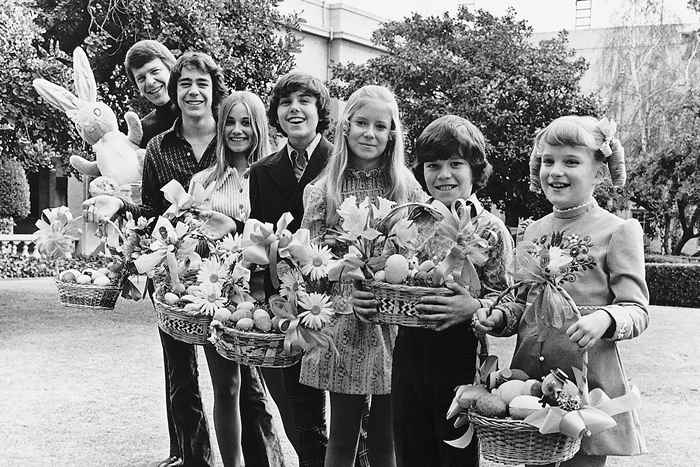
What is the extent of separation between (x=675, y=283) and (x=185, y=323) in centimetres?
1419

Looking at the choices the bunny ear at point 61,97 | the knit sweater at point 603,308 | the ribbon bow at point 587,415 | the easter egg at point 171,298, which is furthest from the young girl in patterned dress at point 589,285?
the bunny ear at point 61,97

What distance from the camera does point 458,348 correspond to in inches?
110

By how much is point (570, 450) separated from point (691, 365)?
268 inches

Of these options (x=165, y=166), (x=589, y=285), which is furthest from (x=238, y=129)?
(x=589, y=285)

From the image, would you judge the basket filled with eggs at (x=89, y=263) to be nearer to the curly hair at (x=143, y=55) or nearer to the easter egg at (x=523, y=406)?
the curly hair at (x=143, y=55)

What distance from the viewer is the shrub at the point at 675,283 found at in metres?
15.3

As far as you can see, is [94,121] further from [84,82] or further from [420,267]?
[420,267]

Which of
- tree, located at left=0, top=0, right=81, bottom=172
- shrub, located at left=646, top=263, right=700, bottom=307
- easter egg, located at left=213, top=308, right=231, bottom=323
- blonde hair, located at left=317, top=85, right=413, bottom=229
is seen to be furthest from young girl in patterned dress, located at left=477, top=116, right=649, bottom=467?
shrub, located at left=646, top=263, right=700, bottom=307

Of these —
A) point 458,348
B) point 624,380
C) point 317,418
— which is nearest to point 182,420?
point 317,418

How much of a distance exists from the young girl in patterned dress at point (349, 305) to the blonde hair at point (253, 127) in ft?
1.72

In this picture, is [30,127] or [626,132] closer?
[30,127]

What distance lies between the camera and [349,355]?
3.10 metres

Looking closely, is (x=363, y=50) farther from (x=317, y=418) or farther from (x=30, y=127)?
(x=317, y=418)

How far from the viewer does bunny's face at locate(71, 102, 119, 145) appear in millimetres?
4812
